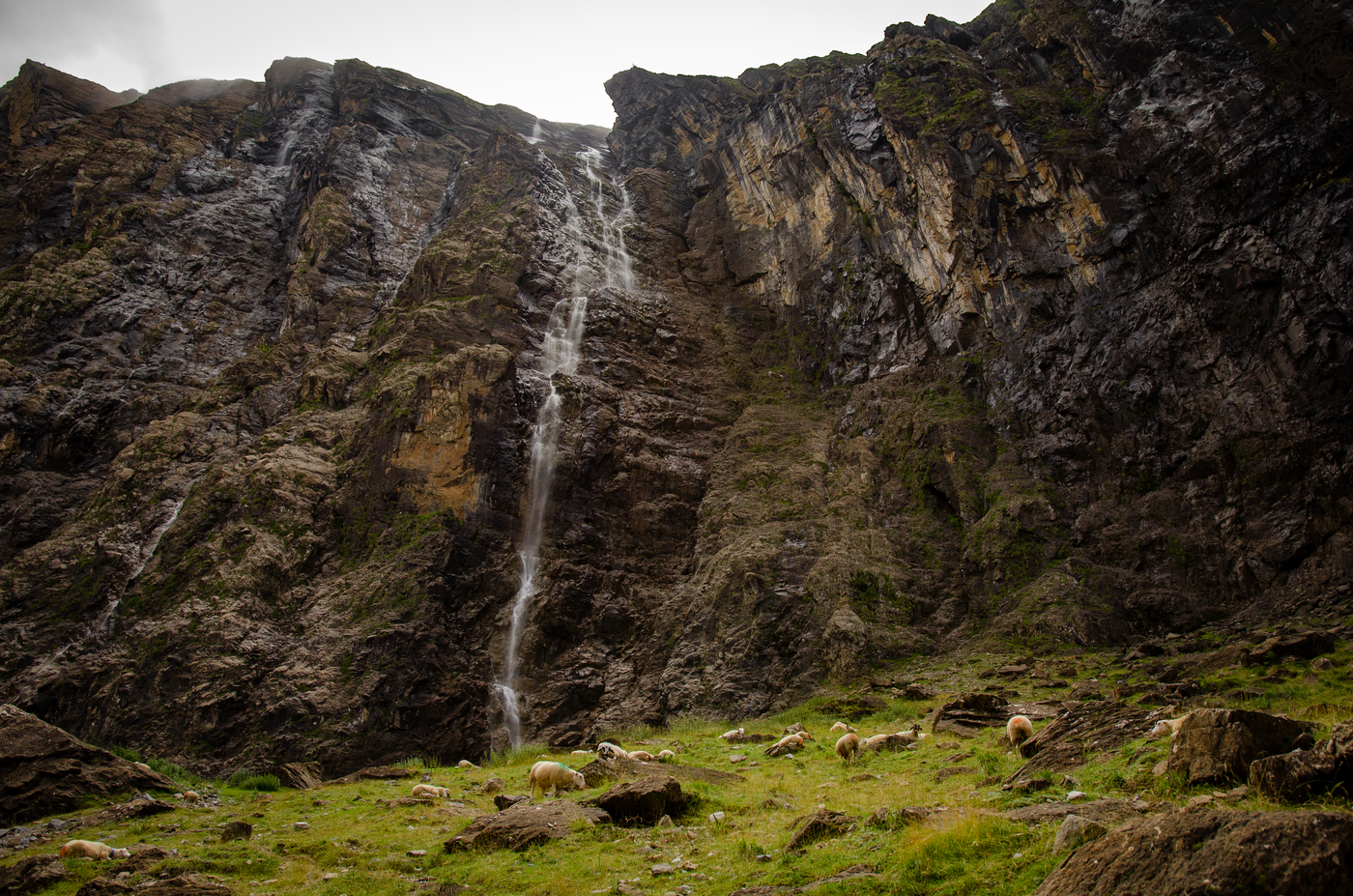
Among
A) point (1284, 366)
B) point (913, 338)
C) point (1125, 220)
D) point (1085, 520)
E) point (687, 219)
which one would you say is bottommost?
point (1085, 520)

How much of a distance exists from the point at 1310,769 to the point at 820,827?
17.5 ft

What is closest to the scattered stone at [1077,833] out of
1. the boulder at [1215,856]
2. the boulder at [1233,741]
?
the boulder at [1215,856]

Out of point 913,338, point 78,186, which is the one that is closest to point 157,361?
point 78,186

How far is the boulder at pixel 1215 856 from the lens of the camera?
454 cm

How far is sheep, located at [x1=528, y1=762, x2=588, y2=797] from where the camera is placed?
14.6 metres

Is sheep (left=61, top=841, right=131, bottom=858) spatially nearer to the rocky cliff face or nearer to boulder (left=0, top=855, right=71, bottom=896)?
boulder (left=0, top=855, right=71, bottom=896)

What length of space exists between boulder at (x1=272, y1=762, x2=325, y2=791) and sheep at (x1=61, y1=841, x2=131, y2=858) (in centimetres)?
926

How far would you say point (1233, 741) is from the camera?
7.75m

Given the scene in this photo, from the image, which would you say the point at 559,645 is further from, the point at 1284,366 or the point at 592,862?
the point at 1284,366

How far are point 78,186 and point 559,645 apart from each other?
63218mm

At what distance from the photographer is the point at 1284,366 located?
26609 mm

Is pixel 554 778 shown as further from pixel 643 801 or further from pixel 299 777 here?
pixel 299 777

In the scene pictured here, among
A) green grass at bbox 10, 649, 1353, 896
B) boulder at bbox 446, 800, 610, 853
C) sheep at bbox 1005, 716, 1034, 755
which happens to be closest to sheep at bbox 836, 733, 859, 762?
green grass at bbox 10, 649, 1353, 896

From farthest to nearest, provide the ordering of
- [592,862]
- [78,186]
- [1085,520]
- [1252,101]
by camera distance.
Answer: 1. [78,186]
2. [1252,101]
3. [1085,520]
4. [592,862]
